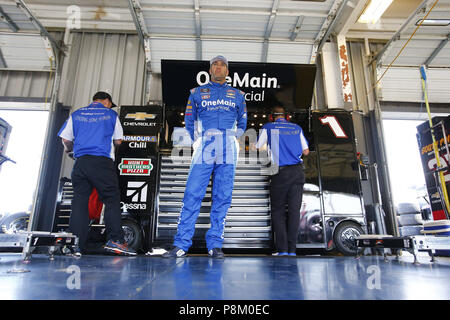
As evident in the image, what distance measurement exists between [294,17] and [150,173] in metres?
3.22

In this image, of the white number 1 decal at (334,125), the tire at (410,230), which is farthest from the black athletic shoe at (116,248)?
the tire at (410,230)

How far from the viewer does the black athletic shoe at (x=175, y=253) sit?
1.92m

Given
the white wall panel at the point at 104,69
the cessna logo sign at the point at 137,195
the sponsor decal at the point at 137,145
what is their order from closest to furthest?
the cessna logo sign at the point at 137,195
the sponsor decal at the point at 137,145
the white wall panel at the point at 104,69

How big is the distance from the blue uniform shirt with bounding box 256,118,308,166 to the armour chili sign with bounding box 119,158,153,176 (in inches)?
54.1

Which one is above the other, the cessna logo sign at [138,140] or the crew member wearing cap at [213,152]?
the cessna logo sign at [138,140]

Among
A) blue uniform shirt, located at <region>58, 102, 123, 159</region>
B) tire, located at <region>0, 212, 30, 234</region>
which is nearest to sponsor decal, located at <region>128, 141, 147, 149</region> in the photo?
blue uniform shirt, located at <region>58, 102, 123, 159</region>

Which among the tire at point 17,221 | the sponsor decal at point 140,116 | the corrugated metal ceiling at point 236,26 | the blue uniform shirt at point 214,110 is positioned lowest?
the tire at point 17,221

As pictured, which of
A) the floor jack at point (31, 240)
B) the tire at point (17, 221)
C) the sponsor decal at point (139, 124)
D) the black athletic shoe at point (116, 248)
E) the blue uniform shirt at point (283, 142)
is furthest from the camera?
the tire at point (17, 221)

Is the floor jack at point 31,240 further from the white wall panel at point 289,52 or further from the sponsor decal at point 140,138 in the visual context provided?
the white wall panel at point 289,52

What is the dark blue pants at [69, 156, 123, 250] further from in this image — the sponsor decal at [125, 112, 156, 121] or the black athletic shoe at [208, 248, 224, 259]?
the sponsor decal at [125, 112, 156, 121]

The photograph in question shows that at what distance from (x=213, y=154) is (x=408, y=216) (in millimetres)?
5855

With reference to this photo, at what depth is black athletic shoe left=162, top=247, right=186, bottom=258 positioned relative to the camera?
6.31 feet

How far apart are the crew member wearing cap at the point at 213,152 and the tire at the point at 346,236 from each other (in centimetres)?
177
